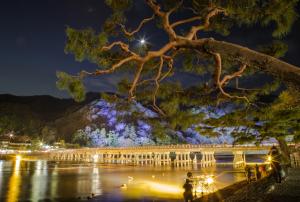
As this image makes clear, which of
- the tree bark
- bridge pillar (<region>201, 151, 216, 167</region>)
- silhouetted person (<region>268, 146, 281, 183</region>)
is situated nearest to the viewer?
the tree bark

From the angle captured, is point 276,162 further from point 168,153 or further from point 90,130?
point 90,130

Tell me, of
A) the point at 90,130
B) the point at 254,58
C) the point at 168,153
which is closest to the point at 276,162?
the point at 254,58

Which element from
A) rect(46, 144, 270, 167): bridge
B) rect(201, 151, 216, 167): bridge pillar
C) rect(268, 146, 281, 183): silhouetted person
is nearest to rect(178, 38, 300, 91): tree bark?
rect(268, 146, 281, 183): silhouetted person

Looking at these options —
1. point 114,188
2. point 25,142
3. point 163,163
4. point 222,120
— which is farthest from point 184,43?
point 25,142

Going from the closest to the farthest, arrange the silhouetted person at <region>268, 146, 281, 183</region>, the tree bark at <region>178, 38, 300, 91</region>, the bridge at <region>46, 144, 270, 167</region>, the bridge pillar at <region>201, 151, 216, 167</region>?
1. the tree bark at <region>178, 38, 300, 91</region>
2. the silhouetted person at <region>268, 146, 281, 183</region>
3. the bridge at <region>46, 144, 270, 167</region>
4. the bridge pillar at <region>201, 151, 216, 167</region>

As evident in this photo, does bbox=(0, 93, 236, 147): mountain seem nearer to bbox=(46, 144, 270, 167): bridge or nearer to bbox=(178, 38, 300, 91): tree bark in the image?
bbox=(46, 144, 270, 167): bridge

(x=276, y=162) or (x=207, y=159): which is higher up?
(x=276, y=162)

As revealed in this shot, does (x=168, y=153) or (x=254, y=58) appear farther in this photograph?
(x=168, y=153)

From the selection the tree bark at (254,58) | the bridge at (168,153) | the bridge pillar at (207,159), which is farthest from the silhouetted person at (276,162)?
the bridge pillar at (207,159)

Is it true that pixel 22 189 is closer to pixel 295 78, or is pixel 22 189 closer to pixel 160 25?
pixel 160 25

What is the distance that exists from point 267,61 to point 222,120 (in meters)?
3.30

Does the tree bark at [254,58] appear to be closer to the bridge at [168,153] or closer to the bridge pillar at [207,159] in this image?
the bridge at [168,153]

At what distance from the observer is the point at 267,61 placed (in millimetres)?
3447

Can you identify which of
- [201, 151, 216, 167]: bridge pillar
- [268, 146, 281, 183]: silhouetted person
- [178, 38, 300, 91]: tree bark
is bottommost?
[201, 151, 216, 167]: bridge pillar
